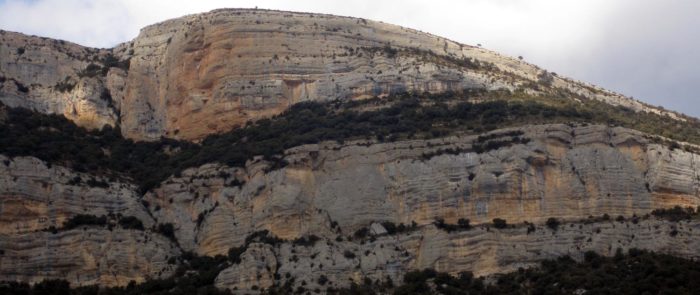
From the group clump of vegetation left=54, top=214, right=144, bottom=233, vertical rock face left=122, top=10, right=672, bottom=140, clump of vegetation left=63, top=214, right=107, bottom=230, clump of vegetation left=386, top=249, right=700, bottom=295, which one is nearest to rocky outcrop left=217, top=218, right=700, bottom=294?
clump of vegetation left=386, top=249, right=700, bottom=295

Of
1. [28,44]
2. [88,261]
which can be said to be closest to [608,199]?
[88,261]

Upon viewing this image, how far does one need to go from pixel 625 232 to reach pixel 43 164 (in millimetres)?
31143

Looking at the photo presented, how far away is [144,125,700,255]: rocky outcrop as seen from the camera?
243 ft

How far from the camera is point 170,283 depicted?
72625mm

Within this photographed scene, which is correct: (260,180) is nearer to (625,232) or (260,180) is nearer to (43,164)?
(43,164)

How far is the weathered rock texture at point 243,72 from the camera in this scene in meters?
87.8

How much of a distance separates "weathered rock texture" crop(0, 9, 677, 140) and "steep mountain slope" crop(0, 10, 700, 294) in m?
0.15

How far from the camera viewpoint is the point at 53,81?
93625 mm

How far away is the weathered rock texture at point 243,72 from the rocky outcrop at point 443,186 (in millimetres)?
9120

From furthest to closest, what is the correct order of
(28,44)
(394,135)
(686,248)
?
(28,44) < (394,135) < (686,248)

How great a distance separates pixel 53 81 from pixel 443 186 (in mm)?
30612

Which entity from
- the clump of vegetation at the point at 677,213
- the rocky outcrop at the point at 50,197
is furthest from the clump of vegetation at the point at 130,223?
the clump of vegetation at the point at 677,213

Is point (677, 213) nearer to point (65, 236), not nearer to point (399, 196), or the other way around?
point (399, 196)

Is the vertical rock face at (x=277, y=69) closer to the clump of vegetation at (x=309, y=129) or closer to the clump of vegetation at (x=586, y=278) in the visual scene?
the clump of vegetation at (x=309, y=129)
